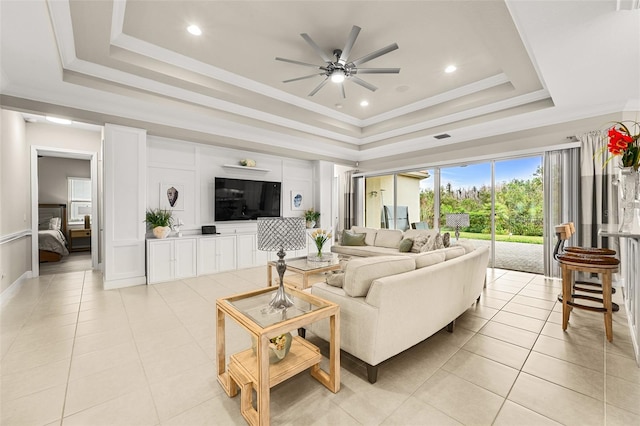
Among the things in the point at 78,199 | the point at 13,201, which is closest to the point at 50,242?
the point at 13,201

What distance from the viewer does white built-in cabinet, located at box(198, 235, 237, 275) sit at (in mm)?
4973

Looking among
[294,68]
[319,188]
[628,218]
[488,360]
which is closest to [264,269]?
[319,188]

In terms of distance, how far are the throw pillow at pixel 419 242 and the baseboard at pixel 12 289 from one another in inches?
225

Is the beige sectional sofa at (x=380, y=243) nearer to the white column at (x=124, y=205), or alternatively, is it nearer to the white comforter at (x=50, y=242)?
the white column at (x=124, y=205)

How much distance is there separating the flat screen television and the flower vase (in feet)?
17.7

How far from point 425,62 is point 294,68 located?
5.61ft

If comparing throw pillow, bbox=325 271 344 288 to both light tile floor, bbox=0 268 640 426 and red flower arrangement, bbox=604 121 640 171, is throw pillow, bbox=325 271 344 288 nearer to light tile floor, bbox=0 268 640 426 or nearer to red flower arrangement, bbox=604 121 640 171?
light tile floor, bbox=0 268 640 426

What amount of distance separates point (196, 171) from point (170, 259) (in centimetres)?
178

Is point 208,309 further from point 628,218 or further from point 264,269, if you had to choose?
point 628,218

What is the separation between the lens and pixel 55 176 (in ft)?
24.5

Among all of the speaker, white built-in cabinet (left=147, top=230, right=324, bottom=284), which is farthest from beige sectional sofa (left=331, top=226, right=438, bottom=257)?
the speaker

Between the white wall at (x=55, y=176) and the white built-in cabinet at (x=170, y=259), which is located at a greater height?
the white wall at (x=55, y=176)

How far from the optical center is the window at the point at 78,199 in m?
7.69

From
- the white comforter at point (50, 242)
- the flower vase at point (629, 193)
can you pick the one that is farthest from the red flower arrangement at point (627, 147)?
the white comforter at point (50, 242)
